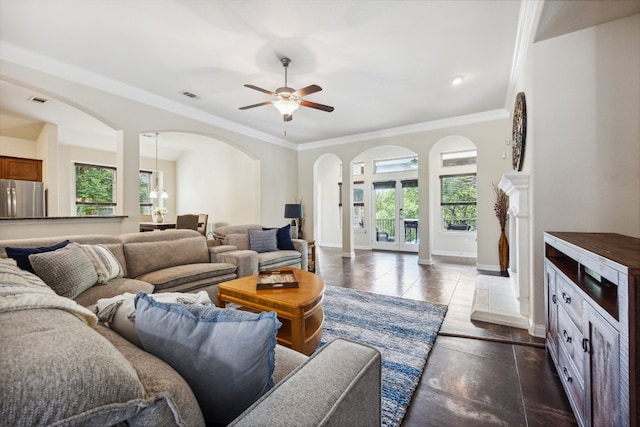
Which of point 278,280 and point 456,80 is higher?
point 456,80

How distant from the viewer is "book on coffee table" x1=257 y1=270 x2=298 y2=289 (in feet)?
7.88

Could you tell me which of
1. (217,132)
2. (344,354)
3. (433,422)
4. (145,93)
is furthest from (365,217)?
(344,354)

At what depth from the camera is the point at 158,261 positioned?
3.10m

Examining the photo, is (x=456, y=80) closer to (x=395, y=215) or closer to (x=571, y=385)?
(x=571, y=385)

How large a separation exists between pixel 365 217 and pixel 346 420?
7592 mm

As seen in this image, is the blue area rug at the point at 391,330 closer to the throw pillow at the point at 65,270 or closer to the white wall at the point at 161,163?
the throw pillow at the point at 65,270

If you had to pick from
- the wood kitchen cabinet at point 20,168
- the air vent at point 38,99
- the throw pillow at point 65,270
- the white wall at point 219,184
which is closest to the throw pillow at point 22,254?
the throw pillow at point 65,270

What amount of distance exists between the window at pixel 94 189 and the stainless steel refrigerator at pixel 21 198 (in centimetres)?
180

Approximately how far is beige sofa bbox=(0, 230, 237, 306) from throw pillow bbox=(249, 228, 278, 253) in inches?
31.6

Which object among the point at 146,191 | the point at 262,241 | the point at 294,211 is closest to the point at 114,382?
the point at 262,241

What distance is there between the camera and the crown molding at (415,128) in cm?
512

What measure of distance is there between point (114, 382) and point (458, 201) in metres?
7.41

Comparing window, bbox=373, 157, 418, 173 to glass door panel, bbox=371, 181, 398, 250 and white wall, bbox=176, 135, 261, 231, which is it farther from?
white wall, bbox=176, 135, 261, 231

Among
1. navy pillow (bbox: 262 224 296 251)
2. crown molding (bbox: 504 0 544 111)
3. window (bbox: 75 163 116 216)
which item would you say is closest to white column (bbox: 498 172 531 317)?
crown molding (bbox: 504 0 544 111)
